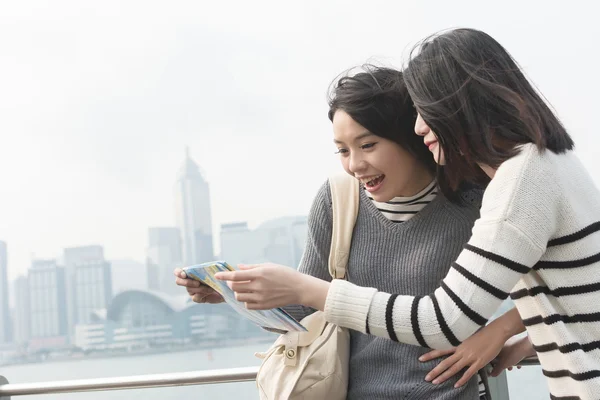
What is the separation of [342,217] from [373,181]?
0.09 metres

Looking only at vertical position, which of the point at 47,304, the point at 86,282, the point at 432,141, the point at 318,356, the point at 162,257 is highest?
the point at 432,141

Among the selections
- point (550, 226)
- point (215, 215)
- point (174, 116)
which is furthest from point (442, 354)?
point (174, 116)

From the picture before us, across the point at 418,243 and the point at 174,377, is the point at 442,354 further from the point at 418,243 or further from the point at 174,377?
the point at 174,377

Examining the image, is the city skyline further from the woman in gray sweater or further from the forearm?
the forearm

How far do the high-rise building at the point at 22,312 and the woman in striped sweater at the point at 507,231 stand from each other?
65.6 ft

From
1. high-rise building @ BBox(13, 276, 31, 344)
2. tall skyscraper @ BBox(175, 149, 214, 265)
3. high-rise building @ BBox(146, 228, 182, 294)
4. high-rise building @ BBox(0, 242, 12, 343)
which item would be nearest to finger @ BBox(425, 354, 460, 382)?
tall skyscraper @ BBox(175, 149, 214, 265)

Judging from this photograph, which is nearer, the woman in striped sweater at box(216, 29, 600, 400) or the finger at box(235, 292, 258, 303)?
the woman in striped sweater at box(216, 29, 600, 400)

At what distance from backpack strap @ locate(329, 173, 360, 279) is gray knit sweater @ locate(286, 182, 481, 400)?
14 millimetres

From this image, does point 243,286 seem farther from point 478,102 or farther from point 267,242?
point 267,242

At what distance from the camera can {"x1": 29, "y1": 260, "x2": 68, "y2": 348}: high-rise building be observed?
18469 mm

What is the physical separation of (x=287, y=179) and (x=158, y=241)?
408 cm

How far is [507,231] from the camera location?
875mm

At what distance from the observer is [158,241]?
66.8ft

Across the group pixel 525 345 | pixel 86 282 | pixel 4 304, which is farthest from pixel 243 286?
pixel 4 304
